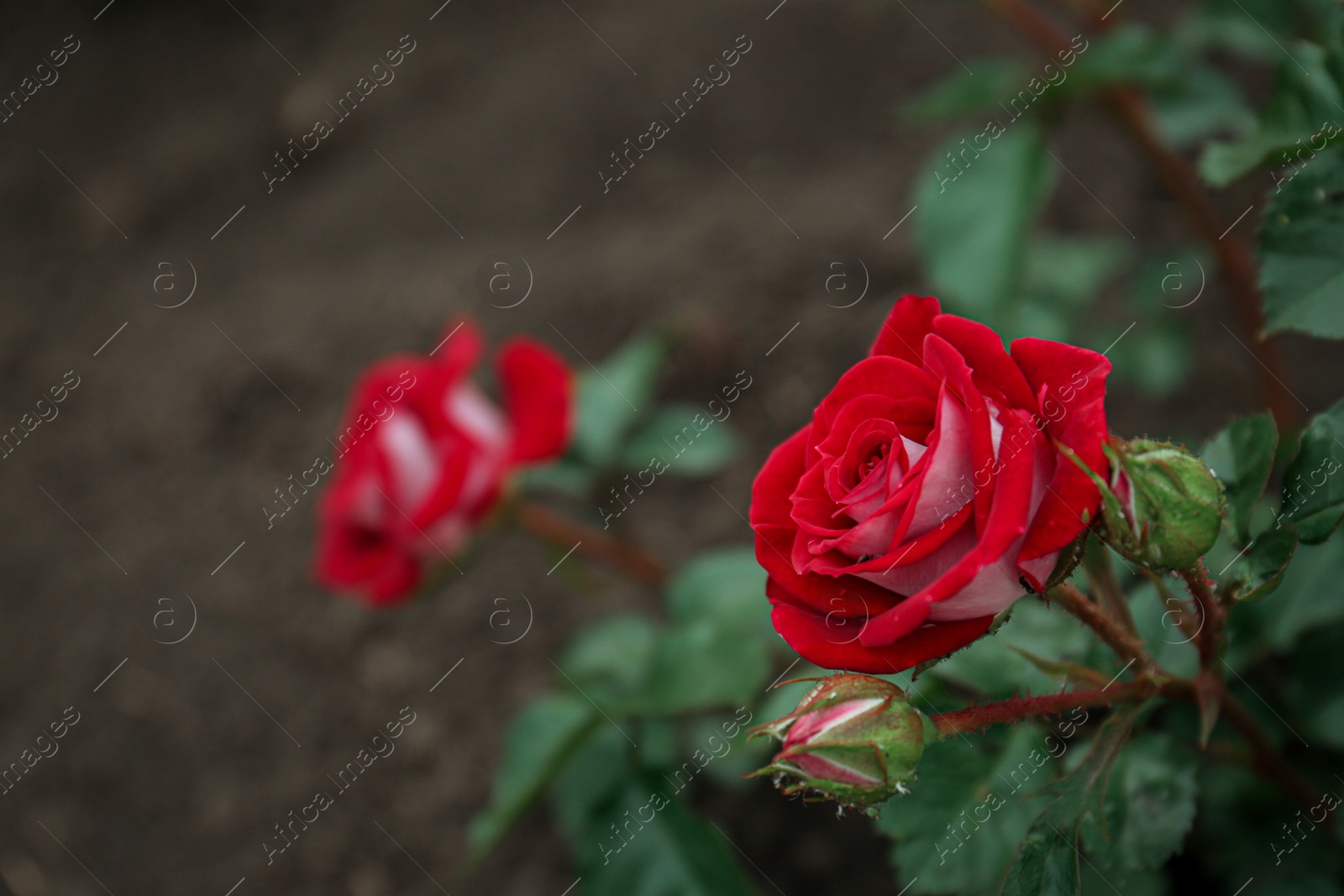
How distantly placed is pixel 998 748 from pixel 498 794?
575 millimetres

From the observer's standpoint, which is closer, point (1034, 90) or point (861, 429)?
point (861, 429)

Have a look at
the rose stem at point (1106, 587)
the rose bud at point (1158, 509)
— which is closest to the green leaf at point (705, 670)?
the rose stem at point (1106, 587)

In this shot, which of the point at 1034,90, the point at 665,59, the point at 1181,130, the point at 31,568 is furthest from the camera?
the point at 665,59

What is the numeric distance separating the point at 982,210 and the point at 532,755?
0.91m

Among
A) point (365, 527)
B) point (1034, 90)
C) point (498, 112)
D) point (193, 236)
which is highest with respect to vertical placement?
point (193, 236)

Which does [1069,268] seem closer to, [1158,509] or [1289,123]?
[1289,123]

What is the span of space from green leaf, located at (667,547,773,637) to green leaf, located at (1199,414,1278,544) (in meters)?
0.54

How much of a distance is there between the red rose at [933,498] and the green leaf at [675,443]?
753mm

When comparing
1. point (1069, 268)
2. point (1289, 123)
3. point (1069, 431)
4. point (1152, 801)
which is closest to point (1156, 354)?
point (1069, 268)

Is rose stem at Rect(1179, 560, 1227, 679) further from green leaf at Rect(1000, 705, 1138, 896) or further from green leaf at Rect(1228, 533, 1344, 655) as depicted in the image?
green leaf at Rect(1228, 533, 1344, 655)

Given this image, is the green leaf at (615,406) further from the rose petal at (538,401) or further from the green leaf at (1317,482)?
the green leaf at (1317,482)

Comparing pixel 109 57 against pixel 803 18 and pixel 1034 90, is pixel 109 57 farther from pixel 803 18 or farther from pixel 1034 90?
pixel 1034 90

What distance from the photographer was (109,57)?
3.02 m

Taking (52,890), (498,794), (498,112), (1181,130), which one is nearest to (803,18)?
(498,112)
